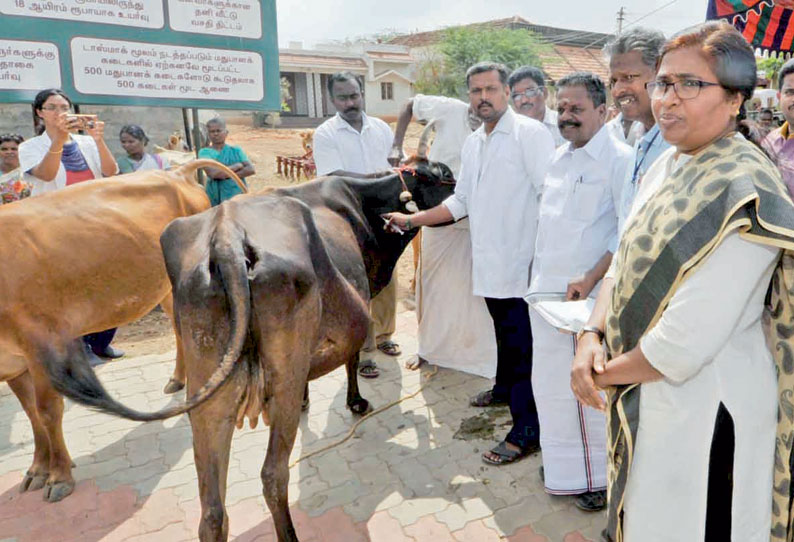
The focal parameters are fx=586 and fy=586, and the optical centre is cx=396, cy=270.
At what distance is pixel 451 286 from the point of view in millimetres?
4418

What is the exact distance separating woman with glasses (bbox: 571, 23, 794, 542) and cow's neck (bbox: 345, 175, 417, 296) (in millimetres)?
1991

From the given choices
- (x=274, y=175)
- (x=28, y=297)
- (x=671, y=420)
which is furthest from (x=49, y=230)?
(x=274, y=175)

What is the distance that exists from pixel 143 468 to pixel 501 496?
2.03m

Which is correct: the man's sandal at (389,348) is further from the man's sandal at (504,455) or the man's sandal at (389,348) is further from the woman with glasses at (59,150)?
the woman with glasses at (59,150)

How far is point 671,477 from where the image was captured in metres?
1.61

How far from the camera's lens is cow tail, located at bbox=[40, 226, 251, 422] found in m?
1.88

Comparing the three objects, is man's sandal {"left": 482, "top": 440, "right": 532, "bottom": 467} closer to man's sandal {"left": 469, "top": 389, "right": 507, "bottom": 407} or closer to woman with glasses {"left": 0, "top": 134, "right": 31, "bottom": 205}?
man's sandal {"left": 469, "top": 389, "right": 507, "bottom": 407}

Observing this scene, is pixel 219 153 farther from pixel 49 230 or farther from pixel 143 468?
pixel 143 468

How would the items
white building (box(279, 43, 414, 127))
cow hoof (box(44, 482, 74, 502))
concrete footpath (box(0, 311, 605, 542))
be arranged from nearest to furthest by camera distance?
concrete footpath (box(0, 311, 605, 542)) < cow hoof (box(44, 482, 74, 502)) < white building (box(279, 43, 414, 127))

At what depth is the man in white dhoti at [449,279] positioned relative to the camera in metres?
4.36

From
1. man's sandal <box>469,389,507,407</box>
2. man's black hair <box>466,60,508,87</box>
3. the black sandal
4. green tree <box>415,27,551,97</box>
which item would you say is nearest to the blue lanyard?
man's black hair <box>466,60,508,87</box>

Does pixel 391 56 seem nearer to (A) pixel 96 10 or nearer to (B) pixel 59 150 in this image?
(A) pixel 96 10

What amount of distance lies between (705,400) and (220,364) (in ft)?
5.08

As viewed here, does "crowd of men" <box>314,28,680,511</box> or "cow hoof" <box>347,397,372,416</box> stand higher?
"crowd of men" <box>314,28,680,511</box>
